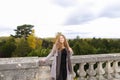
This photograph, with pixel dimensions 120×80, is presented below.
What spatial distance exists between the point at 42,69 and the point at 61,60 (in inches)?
18.3

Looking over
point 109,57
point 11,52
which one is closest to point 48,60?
point 109,57

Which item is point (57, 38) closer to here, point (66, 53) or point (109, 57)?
point (66, 53)

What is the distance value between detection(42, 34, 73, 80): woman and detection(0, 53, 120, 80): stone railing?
244mm

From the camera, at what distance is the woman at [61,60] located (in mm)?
6219

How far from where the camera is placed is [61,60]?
6.26 meters

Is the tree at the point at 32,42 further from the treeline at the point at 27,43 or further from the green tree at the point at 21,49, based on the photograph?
the green tree at the point at 21,49

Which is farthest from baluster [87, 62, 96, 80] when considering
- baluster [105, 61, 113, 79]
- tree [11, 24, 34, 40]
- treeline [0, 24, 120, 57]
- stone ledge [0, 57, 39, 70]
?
tree [11, 24, 34, 40]

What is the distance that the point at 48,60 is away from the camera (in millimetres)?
6441

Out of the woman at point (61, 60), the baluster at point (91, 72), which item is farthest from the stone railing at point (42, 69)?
the woman at point (61, 60)

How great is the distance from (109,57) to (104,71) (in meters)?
0.38

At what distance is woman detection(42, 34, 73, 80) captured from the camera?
245 inches

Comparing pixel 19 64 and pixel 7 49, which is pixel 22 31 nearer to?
pixel 7 49

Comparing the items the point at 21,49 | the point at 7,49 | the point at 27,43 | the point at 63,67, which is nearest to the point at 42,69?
the point at 63,67

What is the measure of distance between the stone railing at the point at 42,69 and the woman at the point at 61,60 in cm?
24
